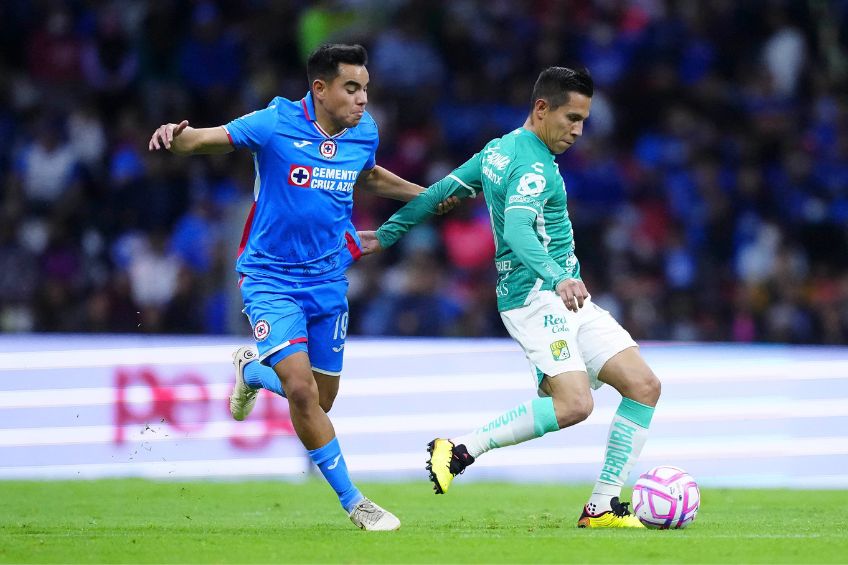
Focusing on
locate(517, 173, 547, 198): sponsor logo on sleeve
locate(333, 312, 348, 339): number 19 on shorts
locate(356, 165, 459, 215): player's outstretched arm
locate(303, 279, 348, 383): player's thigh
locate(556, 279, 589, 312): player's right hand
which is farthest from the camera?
locate(356, 165, 459, 215): player's outstretched arm

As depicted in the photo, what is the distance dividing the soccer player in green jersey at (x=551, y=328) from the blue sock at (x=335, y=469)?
472mm

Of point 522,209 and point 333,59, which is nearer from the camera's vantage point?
point 522,209

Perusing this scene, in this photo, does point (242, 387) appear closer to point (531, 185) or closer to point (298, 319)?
point (298, 319)

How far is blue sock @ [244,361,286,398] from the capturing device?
8.66 metres

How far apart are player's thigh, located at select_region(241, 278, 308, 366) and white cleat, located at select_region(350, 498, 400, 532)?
91 centimetres

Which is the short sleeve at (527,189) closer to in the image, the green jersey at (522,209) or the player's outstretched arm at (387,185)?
the green jersey at (522,209)

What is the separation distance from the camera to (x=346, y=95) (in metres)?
7.91

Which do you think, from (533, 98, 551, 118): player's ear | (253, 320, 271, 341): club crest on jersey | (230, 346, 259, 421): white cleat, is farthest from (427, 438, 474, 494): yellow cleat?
(533, 98, 551, 118): player's ear

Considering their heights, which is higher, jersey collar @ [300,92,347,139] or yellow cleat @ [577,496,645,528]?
jersey collar @ [300,92,347,139]

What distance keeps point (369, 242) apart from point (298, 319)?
3.02 feet

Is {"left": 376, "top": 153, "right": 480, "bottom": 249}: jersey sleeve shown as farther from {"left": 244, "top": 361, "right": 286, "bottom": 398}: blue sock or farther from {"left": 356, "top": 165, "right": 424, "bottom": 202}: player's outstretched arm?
{"left": 244, "top": 361, "right": 286, "bottom": 398}: blue sock

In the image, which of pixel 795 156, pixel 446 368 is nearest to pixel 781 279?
pixel 795 156

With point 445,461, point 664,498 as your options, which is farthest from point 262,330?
point 664,498

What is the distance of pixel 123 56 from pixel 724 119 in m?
7.18
